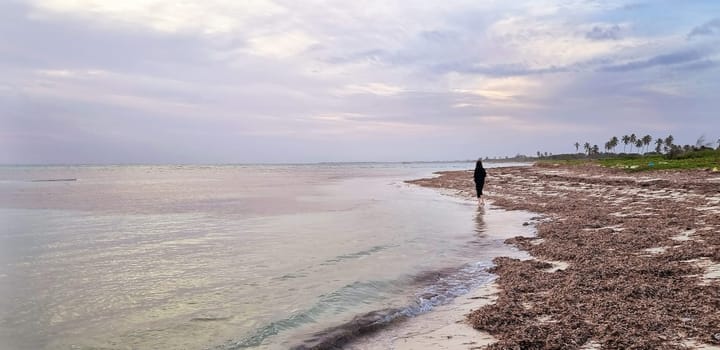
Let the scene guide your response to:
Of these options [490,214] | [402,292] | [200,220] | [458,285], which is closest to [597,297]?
[458,285]

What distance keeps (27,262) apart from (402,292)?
9294 millimetres

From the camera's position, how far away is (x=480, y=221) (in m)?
19.7

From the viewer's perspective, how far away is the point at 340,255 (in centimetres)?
1258

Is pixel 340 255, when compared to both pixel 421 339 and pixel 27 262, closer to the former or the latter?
pixel 421 339

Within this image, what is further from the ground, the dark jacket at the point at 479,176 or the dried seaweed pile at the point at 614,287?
the dark jacket at the point at 479,176

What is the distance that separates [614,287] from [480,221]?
1189 cm

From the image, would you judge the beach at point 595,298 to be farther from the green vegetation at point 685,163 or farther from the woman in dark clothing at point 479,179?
the green vegetation at point 685,163

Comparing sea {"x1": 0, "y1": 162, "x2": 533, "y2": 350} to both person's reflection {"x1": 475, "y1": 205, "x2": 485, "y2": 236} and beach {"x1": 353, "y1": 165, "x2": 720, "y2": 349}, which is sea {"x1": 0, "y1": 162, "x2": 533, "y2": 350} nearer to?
person's reflection {"x1": 475, "y1": 205, "x2": 485, "y2": 236}

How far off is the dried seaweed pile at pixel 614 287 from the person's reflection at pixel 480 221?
6.74 feet

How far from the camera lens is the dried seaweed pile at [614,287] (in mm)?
5762

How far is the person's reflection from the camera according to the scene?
16.9m

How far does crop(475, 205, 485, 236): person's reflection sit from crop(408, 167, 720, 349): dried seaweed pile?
205cm

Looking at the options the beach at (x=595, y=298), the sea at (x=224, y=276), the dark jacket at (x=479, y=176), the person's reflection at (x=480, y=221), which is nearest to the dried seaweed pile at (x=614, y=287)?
the beach at (x=595, y=298)

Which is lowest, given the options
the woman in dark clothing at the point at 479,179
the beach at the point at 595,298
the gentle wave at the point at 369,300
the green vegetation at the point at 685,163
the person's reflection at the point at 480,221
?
the person's reflection at the point at 480,221
